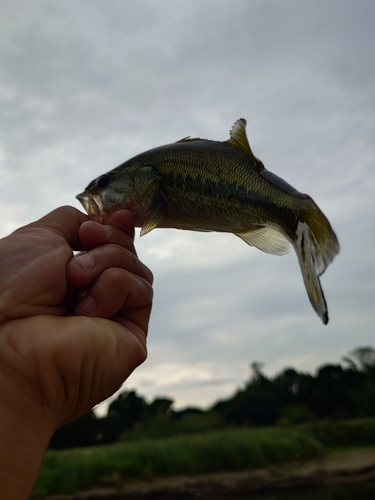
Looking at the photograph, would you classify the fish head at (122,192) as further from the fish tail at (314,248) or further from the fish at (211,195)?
the fish tail at (314,248)

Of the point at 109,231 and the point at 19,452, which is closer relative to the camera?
the point at 19,452

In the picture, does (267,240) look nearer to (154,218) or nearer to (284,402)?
(154,218)

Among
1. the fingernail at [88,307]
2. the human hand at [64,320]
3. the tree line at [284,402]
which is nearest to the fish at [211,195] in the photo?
the human hand at [64,320]

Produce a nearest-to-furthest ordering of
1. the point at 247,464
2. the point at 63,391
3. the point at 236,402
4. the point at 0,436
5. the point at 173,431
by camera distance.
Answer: the point at 0,436 → the point at 63,391 → the point at 247,464 → the point at 173,431 → the point at 236,402

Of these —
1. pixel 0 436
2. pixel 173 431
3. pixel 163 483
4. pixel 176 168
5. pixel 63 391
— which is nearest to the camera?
pixel 0 436

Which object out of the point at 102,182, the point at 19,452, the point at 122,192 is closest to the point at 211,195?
the point at 122,192

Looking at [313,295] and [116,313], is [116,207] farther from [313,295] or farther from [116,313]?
[313,295]

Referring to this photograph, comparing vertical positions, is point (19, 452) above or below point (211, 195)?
below

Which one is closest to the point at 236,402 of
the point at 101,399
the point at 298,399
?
the point at 298,399
